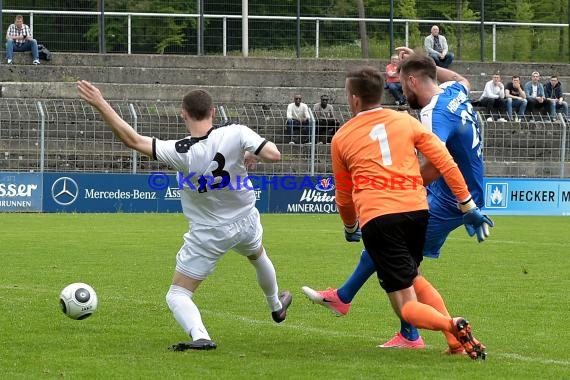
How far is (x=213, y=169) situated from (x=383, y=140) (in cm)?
127

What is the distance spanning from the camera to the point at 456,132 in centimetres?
786

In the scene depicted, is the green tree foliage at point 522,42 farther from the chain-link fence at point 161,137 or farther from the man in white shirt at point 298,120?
the man in white shirt at point 298,120

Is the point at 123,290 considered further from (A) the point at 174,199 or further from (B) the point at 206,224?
(A) the point at 174,199

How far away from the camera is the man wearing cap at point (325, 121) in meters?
26.8

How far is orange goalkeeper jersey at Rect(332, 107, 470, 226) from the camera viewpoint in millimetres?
7051

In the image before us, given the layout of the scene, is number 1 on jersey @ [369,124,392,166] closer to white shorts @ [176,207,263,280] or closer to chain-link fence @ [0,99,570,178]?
white shorts @ [176,207,263,280]


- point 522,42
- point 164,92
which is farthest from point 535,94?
point 164,92

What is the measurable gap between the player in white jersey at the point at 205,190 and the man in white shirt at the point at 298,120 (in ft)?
61.8

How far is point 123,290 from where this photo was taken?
11336mm

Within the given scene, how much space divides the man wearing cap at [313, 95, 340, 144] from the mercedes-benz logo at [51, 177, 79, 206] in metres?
5.93

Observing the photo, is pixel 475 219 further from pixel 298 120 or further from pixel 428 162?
pixel 298 120

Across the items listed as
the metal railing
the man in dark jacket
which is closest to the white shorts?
the man in dark jacket

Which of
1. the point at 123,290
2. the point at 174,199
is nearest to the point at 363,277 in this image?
the point at 123,290

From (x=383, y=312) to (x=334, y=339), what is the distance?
1.63 m
